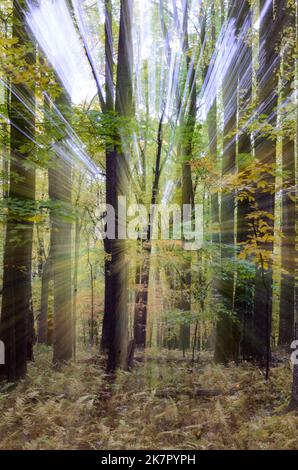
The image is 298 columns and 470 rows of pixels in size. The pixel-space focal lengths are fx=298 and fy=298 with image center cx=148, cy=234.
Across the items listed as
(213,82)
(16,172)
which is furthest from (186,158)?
(16,172)

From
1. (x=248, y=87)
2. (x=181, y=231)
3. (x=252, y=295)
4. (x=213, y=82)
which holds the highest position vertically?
(x=213, y=82)

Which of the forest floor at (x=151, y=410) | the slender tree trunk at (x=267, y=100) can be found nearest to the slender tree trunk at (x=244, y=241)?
the slender tree trunk at (x=267, y=100)

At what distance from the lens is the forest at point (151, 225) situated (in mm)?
5742

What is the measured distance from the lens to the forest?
18.8 feet

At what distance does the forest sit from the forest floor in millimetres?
35

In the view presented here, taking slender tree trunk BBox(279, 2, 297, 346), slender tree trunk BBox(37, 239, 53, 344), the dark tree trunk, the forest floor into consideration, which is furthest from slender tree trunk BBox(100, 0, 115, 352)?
slender tree trunk BBox(279, 2, 297, 346)

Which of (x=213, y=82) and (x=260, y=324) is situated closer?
(x=260, y=324)

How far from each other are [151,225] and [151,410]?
5.56 metres

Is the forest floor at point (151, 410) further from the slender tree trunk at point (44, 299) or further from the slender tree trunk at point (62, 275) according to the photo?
the slender tree trunk at point (44, 299)

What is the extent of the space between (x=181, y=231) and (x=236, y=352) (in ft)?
13.3

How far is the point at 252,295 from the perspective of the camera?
8.99 metres

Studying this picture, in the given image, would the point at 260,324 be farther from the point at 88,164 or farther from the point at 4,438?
the point at 88,164

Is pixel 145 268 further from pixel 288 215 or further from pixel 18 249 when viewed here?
pixel 18 249

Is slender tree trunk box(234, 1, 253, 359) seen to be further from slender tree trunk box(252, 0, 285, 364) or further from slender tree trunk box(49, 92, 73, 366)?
slender tree trunk box(49, 92, 73, 366)
